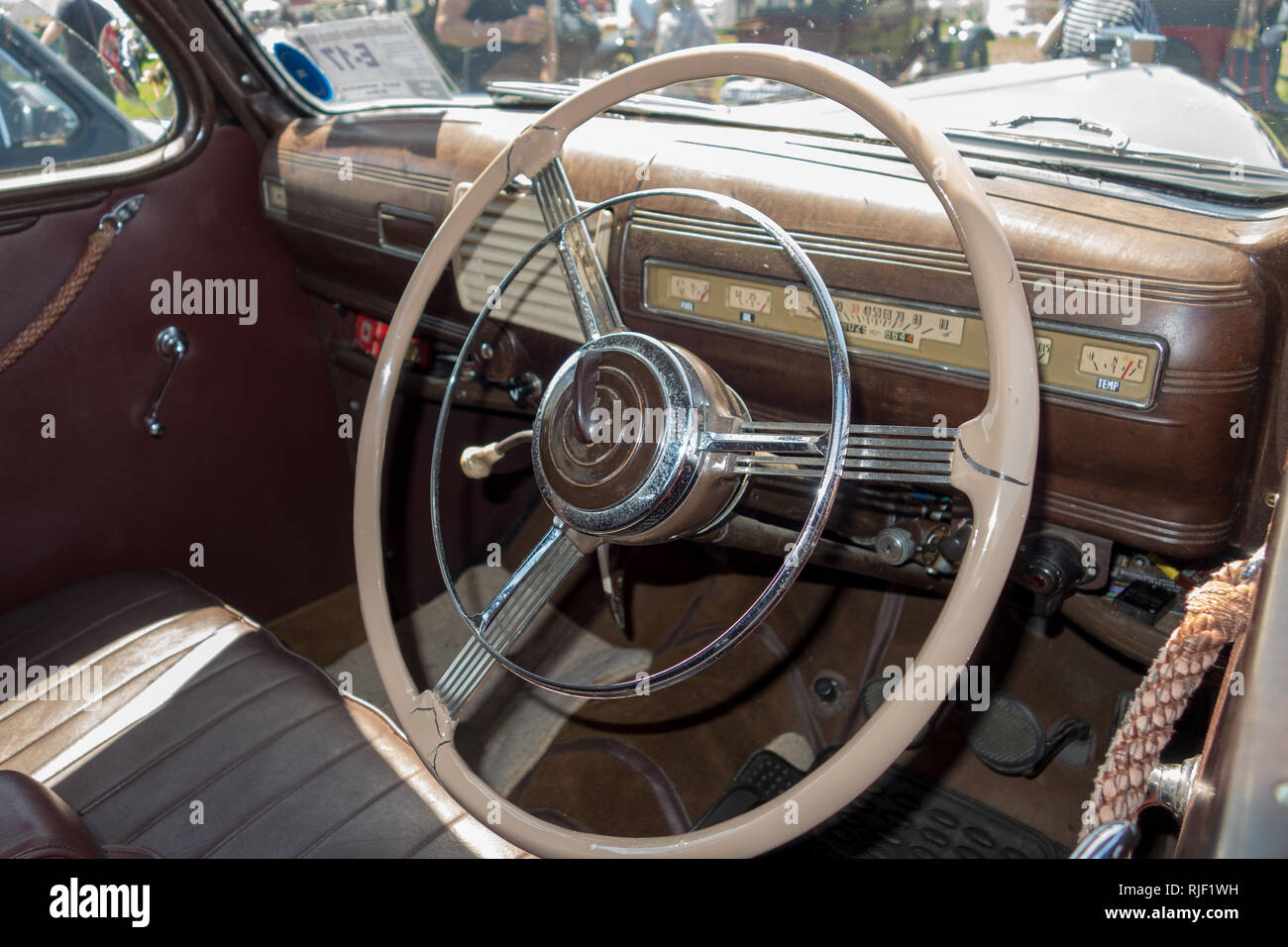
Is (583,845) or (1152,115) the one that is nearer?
(583,845)

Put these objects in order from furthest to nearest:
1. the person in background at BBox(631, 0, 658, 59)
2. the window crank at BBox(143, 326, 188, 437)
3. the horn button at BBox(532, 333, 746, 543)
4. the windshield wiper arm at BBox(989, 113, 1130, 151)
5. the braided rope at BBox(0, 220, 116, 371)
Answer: the window crank at BBox(143, 326, 188, 437) → the braided rope at BBox(0, 220, 116, 371) → the person in background at BBox(631, 0, 658, 59) → the windshield wiper arm at BBox(989, 113, 1130, 151) → the horn button at BBox(532, 333, 746, 543)

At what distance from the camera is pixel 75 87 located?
6.16 feet

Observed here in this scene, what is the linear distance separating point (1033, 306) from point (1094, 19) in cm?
44

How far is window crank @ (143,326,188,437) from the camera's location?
1965 mm

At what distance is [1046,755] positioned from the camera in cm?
160

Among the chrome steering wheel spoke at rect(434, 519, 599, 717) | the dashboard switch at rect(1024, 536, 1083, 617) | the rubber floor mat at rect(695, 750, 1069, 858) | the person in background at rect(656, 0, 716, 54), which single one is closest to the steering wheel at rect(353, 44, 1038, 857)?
the chrome steering wheel spoke at rect(434, 519, 599, 717)

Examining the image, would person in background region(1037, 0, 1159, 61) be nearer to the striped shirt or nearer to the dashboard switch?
the striped shirt

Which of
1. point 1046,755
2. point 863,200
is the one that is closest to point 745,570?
point 1046,755

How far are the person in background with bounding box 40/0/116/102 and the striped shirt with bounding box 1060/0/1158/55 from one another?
1.71m

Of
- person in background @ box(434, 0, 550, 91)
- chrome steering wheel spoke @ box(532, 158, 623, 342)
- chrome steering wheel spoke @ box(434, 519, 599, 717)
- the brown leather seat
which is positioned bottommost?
the brown leather seat

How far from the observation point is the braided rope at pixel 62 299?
1.76 meters

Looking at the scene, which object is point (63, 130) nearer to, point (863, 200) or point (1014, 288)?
point (863, 200)
